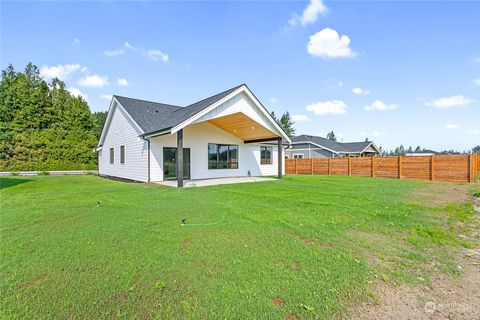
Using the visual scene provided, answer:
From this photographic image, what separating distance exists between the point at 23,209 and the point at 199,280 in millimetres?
6172

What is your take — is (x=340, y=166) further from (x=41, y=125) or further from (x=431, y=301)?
(x=41, y=125)

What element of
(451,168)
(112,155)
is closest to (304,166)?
Result: (451,168)

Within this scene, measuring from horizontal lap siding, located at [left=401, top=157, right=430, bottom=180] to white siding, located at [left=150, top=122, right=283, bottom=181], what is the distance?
10.0 meters

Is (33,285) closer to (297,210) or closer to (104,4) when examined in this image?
(297,210)

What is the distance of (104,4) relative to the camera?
948 cm

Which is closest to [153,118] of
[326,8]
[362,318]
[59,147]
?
[326,8]

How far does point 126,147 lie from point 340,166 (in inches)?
Result: 670

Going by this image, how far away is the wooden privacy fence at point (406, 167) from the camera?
1442cm

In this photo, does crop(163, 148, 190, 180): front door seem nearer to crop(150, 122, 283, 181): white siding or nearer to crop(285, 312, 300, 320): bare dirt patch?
crop(150, 122, 283, 181): white siding

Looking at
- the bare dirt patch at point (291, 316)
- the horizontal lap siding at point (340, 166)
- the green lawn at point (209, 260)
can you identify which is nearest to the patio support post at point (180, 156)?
the green lawn at point (209, 260)

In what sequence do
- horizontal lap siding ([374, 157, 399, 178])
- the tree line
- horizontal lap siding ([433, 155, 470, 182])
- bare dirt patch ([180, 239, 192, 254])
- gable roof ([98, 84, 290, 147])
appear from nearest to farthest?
1. bare dirt patch ([180, 239, 192, 254])
2. gable roof ([98, 84, 290, 147])
3. horizontal lap siding ([433, 155, 470, 182])
4. horizontal lap siding ([374, 157, 399, 178])
5. the tree line

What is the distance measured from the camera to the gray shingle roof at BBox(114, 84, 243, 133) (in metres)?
12.4

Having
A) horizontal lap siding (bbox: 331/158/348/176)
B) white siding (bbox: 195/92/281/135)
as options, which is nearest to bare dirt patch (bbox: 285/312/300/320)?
white siding (bbox: 195/92/281/135)

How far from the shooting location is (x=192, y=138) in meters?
14.2
